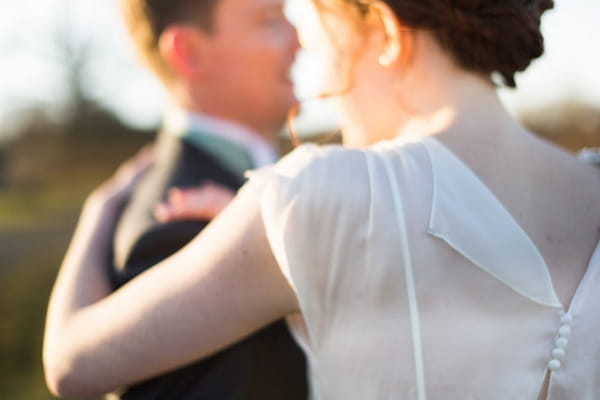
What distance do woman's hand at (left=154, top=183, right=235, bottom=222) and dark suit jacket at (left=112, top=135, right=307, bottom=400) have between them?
0.09ft

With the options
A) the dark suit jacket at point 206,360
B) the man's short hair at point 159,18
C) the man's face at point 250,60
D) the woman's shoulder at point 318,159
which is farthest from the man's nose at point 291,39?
the woman's shoulder at point 318,159

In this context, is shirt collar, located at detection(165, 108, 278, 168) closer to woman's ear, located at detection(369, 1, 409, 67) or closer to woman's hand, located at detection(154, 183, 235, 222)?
woman's hand, located at detection(154, 183, 235, 222)

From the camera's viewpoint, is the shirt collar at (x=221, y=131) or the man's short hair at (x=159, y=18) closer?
the shirt collar at (x=221, y=131)

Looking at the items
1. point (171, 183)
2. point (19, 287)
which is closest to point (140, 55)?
point (171, 183)

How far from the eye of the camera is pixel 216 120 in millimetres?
3217

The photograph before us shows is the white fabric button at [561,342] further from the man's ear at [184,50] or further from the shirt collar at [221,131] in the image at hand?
Result: the man's ear at [184,50]

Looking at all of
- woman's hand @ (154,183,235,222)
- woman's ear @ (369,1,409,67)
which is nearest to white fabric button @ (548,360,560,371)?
woman's ear @ (369,1,409,67)

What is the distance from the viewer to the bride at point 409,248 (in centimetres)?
154

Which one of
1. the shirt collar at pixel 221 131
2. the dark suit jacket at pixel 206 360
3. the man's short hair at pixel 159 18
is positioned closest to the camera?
the dark suit jacket at pixel 206 360

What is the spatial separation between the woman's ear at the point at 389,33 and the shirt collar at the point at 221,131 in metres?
1.37

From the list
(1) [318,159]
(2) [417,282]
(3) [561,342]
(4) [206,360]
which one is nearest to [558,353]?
(3) [561,342]

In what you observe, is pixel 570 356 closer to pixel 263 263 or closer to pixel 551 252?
pixel 551 252

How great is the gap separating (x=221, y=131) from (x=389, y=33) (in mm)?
1568

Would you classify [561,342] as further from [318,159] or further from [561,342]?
[318,159]
